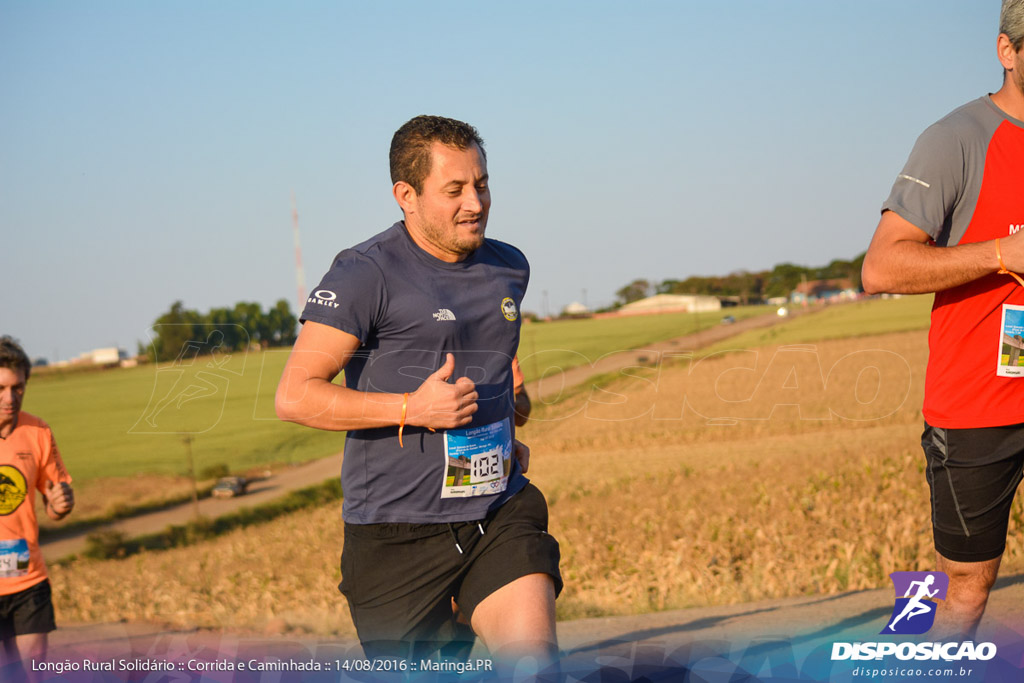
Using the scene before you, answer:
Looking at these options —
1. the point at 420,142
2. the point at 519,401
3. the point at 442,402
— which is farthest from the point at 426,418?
the point at 420,142

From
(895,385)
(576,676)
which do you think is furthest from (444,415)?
(895,385)

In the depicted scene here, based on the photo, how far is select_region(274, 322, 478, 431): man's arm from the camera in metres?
2.83

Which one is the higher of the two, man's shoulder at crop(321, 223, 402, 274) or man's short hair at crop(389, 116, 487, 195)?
man's short hair at crop(389, 116, 487, 195)

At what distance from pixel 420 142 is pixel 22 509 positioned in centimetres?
287

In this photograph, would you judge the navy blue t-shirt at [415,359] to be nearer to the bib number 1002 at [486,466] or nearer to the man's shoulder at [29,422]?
the bib number 1002 at [486,466]

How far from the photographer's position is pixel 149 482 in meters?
32.0

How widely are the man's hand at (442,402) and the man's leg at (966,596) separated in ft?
5.77

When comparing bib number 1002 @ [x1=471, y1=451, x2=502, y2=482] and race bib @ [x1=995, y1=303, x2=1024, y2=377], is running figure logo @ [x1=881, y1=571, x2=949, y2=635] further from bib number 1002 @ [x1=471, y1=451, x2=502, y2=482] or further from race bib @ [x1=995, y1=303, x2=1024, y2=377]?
bib number 1002 @ [x1=471, y1=451, x2=502, y2=482]

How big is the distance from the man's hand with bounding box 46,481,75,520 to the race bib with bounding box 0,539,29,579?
0.22 meters

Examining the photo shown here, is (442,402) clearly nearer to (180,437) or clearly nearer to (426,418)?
(426,418)

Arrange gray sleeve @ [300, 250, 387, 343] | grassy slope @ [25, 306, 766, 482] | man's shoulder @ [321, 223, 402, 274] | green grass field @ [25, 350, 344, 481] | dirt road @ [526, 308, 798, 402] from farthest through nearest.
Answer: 1. dirt road @ [526, 308, 798, 402]
2. green grass field @ [25, 350, 344, 481]
3. grassy slope @ [25, 306, 766, 482]
4. man's shoulder @ [321, 223, 402, 274]
5. gray sleeve @ [300, 250, 387, 343]

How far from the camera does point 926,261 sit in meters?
2.83

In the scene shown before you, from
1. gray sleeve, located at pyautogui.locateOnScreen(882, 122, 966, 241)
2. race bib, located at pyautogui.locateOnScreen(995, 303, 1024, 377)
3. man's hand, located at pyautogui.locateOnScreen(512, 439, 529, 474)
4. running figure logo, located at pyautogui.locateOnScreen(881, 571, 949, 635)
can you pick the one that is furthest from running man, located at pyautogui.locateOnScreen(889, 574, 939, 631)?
man's hand, located at pyautogui.locateOnScreen(512, 439, 529, 474)

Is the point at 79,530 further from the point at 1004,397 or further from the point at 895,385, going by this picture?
the point at 1004,397
